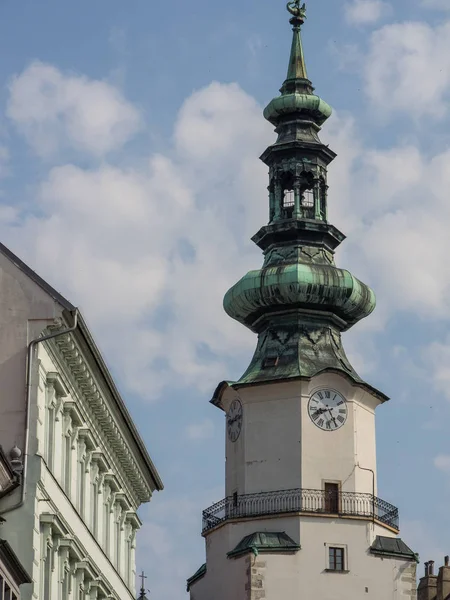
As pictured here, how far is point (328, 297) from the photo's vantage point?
74000mm

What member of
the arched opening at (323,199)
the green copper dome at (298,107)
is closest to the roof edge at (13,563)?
the arched opening at (323,199)

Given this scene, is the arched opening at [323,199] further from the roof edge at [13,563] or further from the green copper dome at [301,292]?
the roof edge at [13,563]

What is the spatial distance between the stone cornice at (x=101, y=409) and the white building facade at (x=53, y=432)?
0.04 m

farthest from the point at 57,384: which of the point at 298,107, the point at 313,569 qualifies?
the point at 298,107

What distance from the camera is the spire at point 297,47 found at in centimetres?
8131

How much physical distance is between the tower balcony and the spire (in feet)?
61.0

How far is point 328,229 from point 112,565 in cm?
3564

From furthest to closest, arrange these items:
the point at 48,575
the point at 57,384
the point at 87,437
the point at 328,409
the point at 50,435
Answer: the point at 328,409
the point at 87,437
the point at 57,384
the point at 50,435
the point at 48,575

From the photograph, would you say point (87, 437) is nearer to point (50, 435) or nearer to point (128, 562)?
point (50, 435)

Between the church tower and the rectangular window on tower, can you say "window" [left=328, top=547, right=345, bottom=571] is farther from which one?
the rectangular window on tower

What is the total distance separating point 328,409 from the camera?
71.8m

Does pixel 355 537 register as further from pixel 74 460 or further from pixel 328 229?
pixel 74 460

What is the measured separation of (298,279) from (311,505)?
28.3 feet

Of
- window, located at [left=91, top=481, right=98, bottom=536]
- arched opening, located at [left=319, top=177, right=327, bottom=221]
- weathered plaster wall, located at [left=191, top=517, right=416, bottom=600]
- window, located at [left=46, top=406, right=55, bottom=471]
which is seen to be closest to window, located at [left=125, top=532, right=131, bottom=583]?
window, located at [left=91, top=481, right=98, bottom=536]
